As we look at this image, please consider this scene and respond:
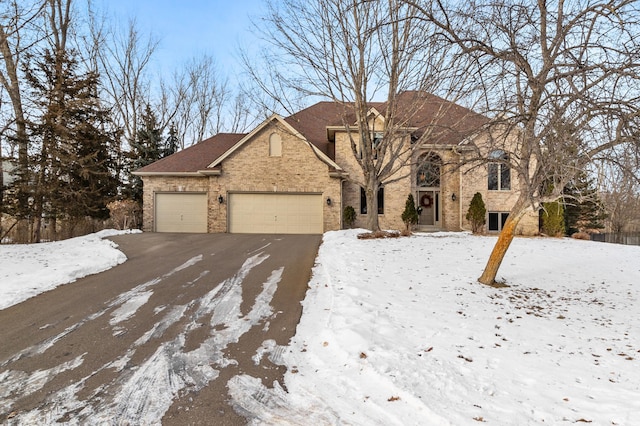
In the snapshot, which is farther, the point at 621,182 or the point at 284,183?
the point at 284,183

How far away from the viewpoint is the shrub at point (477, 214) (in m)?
15.3

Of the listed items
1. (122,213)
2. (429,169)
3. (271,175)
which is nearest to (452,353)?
(429,169)

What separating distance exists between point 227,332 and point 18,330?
8.51ft

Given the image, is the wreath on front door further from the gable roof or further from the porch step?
the gable roof

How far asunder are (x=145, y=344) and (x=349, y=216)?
1259 cm

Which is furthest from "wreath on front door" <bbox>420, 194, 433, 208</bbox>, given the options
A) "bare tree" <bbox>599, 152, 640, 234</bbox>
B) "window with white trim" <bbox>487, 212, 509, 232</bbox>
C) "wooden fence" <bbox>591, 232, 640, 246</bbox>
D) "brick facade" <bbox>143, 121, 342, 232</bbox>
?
"bare tree" <bbox>599, 152, 640, 234</bbox>

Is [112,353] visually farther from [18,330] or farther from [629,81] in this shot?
[629,81]

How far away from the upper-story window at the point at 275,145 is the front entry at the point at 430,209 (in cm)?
782

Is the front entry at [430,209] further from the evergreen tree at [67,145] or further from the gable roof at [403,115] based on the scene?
the evergreen tree at [67,145]

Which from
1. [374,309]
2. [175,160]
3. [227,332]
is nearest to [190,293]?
[227,332]

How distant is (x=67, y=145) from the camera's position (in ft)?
46.0

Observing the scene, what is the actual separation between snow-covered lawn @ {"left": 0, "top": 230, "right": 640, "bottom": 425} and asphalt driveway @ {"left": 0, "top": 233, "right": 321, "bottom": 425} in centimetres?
29

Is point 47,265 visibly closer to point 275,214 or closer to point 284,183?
point 275,214

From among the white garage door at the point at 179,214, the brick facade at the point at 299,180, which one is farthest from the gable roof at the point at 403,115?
the white garage door at the point at 179,214
